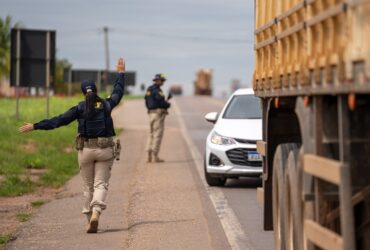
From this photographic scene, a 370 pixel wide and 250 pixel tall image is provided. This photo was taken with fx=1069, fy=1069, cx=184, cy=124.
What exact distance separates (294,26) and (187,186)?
32.2ft

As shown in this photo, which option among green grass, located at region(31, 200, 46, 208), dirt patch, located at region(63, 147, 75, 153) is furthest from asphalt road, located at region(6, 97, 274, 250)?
dirt patch, located at region(63, 147, 75, 153)

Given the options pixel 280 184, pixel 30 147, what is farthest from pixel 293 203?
pixel 30 147

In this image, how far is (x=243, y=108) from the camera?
60.6 feet

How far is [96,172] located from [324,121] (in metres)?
5.71

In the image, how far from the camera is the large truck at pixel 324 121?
644 cm

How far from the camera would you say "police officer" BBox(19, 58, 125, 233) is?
12438 mm

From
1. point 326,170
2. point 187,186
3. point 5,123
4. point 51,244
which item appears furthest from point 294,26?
point 5,123

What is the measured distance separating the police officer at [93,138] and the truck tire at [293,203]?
4.07 m

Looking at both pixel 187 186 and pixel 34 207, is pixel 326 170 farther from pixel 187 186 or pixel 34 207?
pixel 187 186

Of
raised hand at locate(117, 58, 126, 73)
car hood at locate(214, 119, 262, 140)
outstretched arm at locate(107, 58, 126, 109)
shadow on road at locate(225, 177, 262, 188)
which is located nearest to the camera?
outstretched arm at locate(107, 58, 126, 109)

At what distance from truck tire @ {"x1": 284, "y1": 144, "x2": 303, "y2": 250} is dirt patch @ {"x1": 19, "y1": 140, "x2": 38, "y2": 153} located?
16.9m

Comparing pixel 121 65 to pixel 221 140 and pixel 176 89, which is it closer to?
pixel 221 140

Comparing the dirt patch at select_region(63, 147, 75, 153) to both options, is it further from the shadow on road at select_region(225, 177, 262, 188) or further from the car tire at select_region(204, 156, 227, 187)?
the car tire at select_region(204, 156, 227, 187)

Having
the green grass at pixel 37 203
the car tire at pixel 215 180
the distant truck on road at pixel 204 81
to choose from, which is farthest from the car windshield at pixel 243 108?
the distant truck on road at pixel 204 81
